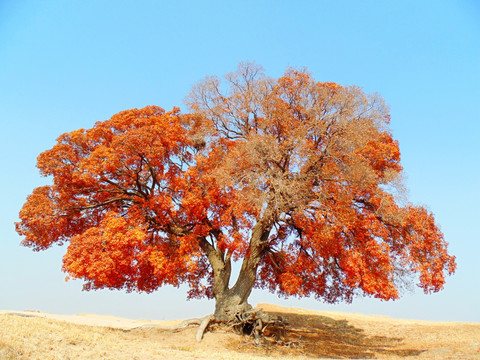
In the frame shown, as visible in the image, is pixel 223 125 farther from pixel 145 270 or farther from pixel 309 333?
pixel 309 333

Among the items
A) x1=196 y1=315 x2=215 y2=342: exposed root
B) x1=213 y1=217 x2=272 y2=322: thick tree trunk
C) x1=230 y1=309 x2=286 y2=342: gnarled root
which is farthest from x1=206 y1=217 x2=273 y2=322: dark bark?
x1=196 y1=315 x2=215 y2=342: exposed root

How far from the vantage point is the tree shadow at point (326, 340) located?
56.5ft

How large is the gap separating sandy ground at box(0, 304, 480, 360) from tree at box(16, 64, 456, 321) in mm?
2156

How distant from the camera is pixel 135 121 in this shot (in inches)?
740

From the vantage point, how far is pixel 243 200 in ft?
53.3

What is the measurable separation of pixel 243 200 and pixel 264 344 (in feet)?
19.8

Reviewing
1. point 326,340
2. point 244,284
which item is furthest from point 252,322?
point 326,340

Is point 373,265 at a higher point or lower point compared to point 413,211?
lower

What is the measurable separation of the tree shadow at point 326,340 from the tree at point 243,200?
86.6 inches

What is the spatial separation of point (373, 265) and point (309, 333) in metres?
7.97

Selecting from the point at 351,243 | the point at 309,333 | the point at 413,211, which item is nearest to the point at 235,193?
the point at 351,243

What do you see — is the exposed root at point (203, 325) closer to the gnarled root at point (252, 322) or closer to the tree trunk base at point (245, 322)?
the tree trunk base at point (245, 322)

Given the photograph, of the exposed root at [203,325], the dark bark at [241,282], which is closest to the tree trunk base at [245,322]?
the exposed root at [203,325]

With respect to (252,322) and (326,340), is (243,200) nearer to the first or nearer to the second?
(252,322)
